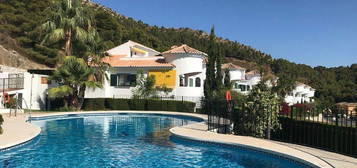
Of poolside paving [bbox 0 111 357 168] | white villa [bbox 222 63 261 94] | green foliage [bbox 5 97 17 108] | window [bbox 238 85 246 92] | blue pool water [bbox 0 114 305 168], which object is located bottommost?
→ blue pool water [bbox 0 114 305 168]

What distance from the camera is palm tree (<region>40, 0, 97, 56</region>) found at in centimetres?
2777

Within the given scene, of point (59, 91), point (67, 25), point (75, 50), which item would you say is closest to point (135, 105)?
point (59, 91)

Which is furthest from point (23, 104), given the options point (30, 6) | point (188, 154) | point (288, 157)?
point (30, 6)

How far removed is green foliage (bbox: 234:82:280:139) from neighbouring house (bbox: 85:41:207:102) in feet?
61.9

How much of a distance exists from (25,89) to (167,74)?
14056 mm

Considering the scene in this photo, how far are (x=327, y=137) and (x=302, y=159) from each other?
2164 mm

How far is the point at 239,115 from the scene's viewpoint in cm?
1448

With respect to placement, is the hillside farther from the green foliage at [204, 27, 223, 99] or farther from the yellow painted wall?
the green foliage at [204, 27, 223, 99]

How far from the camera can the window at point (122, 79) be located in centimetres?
3438

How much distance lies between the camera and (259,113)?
1336 centimetres

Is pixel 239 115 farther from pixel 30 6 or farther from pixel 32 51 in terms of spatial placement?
pixel 30 6

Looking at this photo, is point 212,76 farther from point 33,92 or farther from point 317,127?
point 317,127

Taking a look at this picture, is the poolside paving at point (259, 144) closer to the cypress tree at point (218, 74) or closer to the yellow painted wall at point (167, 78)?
the cypress tree at point (218, 74)


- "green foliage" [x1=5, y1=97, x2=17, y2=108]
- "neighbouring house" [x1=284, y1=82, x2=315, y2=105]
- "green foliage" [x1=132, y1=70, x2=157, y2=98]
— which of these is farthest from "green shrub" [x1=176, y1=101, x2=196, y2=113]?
"neighbouring house" [x1=284, y1=82, x2=315, y2=105]
